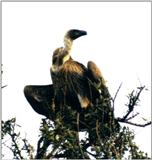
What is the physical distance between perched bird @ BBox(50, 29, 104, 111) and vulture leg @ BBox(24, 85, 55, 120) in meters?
0.27

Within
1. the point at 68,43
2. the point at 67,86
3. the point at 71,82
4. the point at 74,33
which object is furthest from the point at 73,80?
the point at 74,33

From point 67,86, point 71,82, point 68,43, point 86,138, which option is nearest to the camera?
point 86,138

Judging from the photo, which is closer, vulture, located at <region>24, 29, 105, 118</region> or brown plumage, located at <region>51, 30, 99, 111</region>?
brown plumage, located at <region>51, 30, 99, 111</region>

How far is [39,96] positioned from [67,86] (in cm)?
59

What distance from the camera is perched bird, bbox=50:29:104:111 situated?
39.7 ft

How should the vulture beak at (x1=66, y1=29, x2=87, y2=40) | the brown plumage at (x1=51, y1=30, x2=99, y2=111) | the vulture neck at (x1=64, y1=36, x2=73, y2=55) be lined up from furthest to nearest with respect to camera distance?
the vulture beak at (x1=66, y1=29, x2=87, y2=40), the vulture neck at (x1=64, y1=36, x2=73, y2=55), the brown plumage at (x1=51, y1=30, x2=99, y2=111)

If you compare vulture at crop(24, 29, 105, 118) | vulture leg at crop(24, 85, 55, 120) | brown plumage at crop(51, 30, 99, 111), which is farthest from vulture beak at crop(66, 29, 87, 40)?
vulture leg at crop(24, 85, 55, 120)

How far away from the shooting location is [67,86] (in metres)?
12.5

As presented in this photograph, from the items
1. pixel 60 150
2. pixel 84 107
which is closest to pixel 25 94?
pixel 84 107

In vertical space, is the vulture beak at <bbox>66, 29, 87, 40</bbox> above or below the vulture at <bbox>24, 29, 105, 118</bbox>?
above

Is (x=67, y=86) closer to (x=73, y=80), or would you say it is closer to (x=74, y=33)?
(x=73, y=80)

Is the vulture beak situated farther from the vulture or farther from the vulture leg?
the vulture leg

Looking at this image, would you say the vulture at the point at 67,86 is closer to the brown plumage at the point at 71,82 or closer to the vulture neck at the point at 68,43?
the brown plumage at the point at 71,82

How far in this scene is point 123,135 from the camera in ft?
29.4
